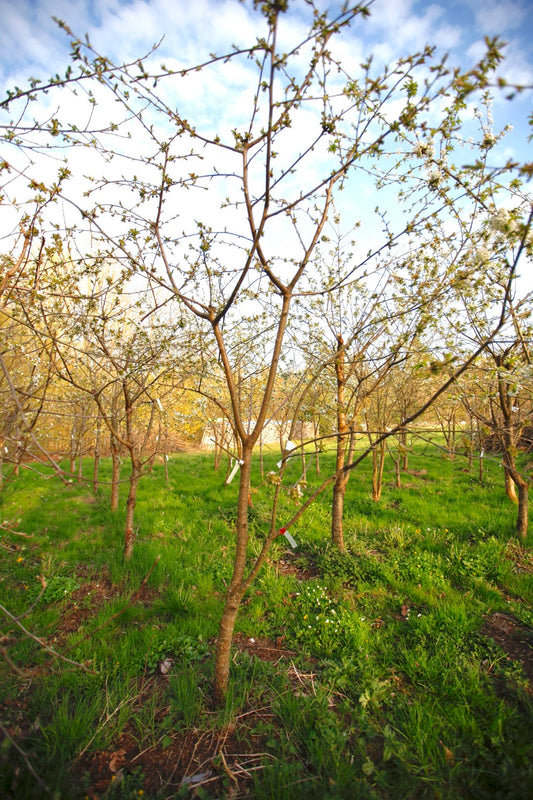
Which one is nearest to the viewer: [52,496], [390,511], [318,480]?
[390,511]

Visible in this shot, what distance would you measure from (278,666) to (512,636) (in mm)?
1945

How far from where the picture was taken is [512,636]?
3035mm

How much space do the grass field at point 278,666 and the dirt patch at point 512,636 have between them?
14 mm

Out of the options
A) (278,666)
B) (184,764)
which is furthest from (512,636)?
(184,764)

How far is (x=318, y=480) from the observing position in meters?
8.05

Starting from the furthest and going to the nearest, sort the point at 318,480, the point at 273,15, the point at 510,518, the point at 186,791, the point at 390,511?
the point at 318,480
the point at 390,511
the point at 510,518
the point at 186,791
the point at 273,15

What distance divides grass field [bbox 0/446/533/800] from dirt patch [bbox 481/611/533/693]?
0.05 ft

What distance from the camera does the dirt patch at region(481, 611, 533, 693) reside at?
109 inches

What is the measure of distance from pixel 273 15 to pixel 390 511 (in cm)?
556

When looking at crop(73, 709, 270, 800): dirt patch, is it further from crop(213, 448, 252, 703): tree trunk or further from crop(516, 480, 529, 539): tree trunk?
crop(516, 480, 529, 539): tree trunk

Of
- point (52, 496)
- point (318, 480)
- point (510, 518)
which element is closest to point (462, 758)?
point (510, 518)

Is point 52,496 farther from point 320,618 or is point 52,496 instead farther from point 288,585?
point 320,618

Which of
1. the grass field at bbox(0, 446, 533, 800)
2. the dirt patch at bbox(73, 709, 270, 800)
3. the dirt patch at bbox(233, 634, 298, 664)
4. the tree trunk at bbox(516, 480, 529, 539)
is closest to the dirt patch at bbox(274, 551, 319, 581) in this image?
the grass field at bbox(0, 446, 533, 800)

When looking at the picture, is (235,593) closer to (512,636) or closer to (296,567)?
(296,567)
